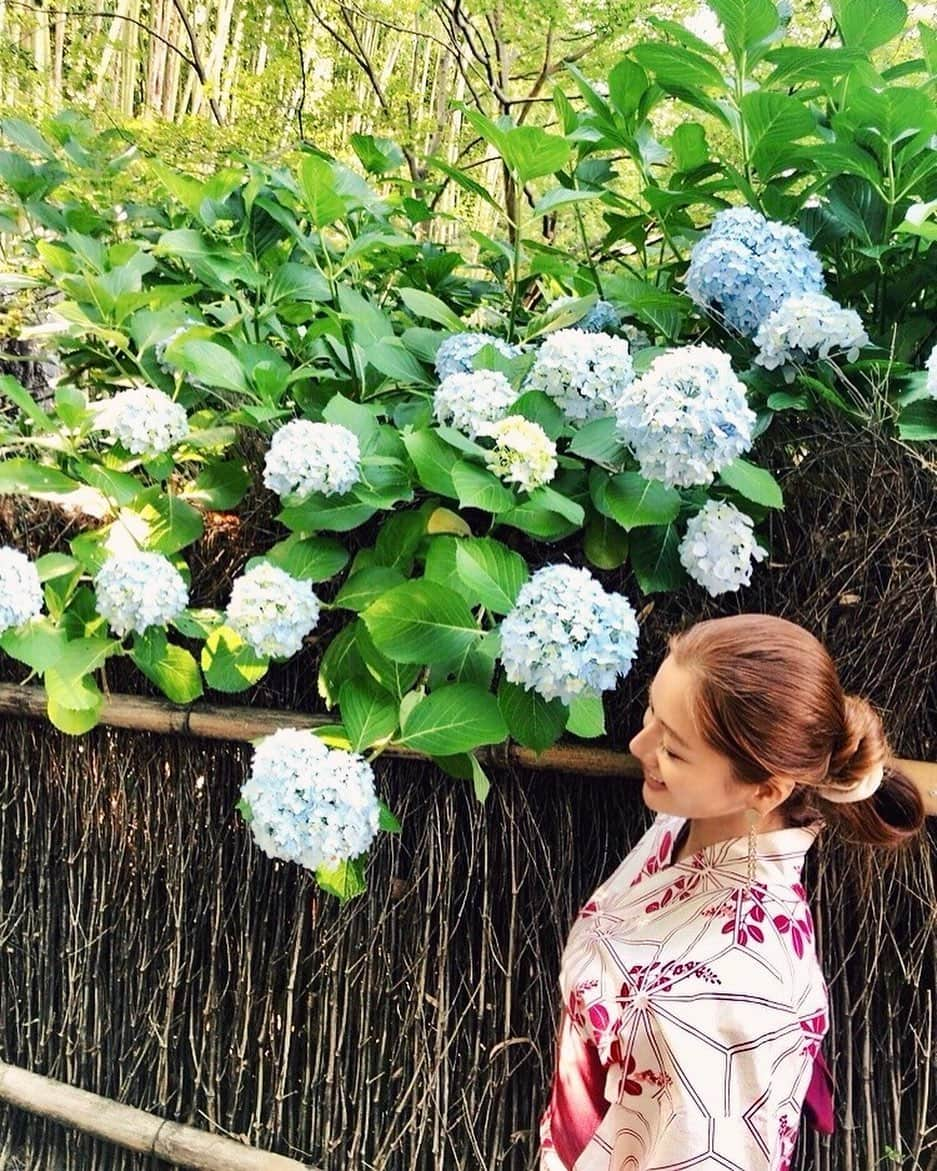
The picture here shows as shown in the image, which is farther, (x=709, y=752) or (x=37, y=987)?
(x=37, y=987)

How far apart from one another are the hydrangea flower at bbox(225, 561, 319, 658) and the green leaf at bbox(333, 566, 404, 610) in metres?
0.04

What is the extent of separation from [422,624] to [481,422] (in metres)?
0.20

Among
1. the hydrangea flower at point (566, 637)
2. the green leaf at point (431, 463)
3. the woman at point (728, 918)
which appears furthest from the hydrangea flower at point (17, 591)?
the woman at point (728, 918)

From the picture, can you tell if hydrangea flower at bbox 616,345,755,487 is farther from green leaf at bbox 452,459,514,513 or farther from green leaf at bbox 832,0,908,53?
green leaf at bbox 832,0,908,53

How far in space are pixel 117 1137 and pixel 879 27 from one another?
5.57 ft

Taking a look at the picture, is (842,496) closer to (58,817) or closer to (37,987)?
(58,817)

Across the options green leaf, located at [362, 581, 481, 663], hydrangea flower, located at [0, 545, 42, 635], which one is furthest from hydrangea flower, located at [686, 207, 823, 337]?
hydrangea flower, located at [0, 545, 42, 635]

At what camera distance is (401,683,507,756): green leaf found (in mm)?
824

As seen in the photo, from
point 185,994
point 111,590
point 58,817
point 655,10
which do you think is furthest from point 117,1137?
point 655,10

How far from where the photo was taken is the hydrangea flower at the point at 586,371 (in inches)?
34.8

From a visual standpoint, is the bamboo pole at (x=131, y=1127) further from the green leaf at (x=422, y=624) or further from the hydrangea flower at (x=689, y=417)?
the hydrangea flower at (x=689, y=417)

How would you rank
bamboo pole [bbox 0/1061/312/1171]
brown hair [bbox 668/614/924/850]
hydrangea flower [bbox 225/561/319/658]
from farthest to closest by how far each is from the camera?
bamboo pole [bbox 0/1061/312/1171]
hydrangea flower [bbox 225/561/319/658]
brown hair [bbox 668/614/924/850]

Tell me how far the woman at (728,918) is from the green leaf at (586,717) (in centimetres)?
7

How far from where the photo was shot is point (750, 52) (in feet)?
3.00
